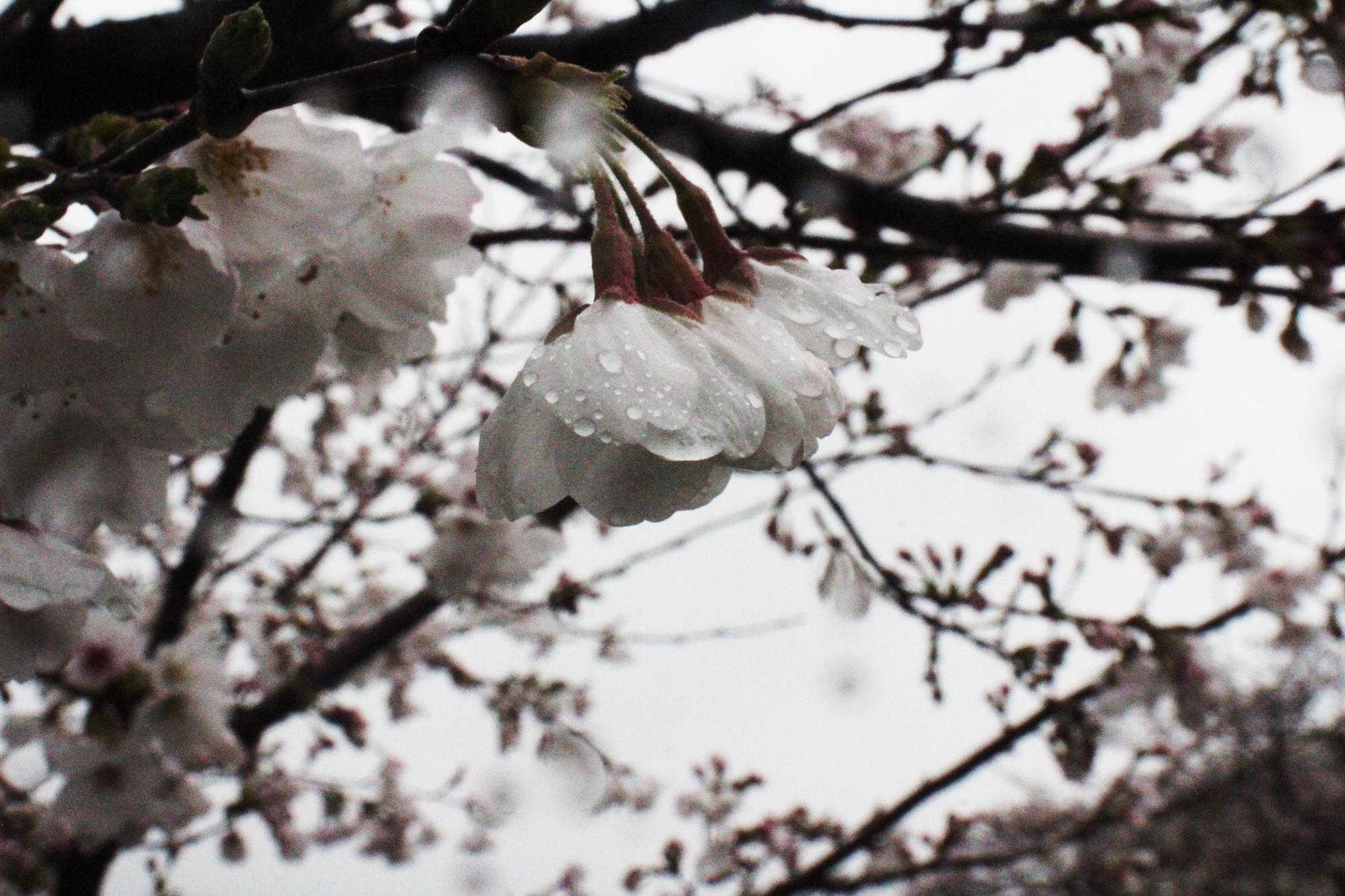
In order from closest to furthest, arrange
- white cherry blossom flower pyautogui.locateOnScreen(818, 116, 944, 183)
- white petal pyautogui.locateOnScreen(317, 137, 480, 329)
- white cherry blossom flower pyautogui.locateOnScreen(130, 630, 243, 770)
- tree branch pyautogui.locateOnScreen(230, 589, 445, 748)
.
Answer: white petal pyautogui.locateOnScreen(317, 137, 480, 329), white cherry blossom flower pyautogui.locateOnScreen(130, 630, 243, 770), tree branch pyautogui.locateOnScreen(230, 589, 445, 748), white cherry blossom flower pyautogui.locateOnScreen(818, 116, 944, 183)

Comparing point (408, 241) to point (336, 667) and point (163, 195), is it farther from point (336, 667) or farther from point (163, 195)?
point (336, 667)

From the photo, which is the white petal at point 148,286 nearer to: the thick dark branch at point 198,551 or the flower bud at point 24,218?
the flower bud at point 24,218

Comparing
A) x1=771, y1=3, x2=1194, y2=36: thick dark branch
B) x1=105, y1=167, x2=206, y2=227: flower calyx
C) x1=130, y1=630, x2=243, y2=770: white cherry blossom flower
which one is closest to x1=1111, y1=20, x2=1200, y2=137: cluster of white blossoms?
x1=771, y1=3, x2=1194, y2=36: thick dark branch

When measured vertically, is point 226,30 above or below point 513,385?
above

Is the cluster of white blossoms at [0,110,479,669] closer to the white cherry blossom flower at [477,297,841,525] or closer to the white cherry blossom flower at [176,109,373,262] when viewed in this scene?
the white cherry blossom flower at [176,109,373,262]

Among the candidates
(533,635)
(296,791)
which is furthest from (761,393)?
(296,791)

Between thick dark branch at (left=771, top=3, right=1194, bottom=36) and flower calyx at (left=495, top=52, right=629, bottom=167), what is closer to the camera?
flower calyx at (left=495, top=52, right=629, bottom=167)

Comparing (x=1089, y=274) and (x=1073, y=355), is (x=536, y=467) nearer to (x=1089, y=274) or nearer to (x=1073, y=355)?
(x=1089, y=274)
